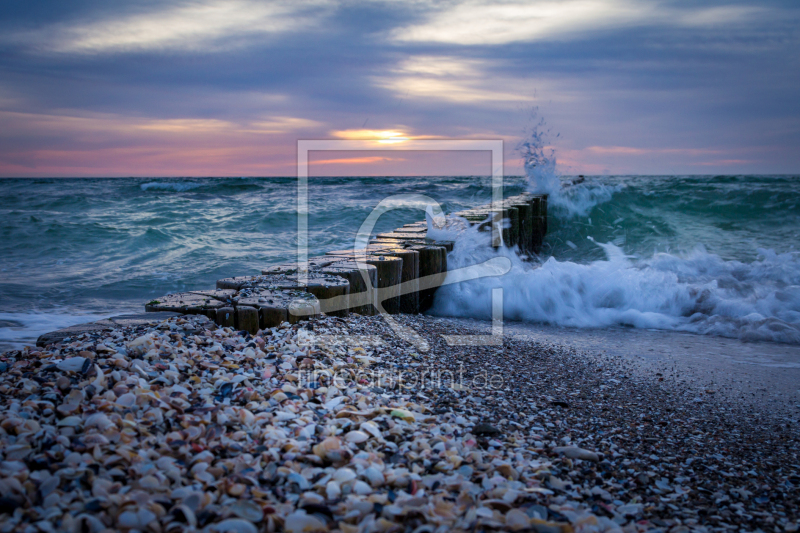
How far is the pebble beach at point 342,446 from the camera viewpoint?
135cm

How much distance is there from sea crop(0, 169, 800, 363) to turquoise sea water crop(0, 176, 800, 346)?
0.08ft

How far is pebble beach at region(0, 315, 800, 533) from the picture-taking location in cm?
135

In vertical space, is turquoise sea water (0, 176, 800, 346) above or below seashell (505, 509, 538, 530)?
above

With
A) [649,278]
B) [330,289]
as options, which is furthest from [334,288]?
[649,278]

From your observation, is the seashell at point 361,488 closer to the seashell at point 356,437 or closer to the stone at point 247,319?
the seashell at point 356,437

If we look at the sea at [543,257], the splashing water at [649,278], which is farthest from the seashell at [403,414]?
the splashing water at [649,278]

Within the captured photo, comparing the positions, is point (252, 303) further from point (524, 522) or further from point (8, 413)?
point (524, 522)

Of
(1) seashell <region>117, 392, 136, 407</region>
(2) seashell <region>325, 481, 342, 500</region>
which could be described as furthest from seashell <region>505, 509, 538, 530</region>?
(1) seashell <region>117, 392, 136, 407</region>

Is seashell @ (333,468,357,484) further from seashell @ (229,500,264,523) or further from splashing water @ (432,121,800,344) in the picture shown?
splashing water @ (432,121,800,344)

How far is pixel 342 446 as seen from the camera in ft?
5.42

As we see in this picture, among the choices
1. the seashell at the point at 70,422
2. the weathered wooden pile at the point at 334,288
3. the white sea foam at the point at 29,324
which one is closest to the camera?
the seashell at the point at 70,422

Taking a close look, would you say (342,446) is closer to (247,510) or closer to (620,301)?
(247,510)

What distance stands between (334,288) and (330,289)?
0.10 ft

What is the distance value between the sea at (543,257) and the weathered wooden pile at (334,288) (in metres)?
0.58
